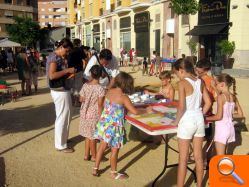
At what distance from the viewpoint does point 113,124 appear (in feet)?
14.6

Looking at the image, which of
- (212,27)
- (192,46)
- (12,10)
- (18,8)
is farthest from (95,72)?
→ (18,8)

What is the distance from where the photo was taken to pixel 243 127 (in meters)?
6.94

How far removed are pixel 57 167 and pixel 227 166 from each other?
3601 mm

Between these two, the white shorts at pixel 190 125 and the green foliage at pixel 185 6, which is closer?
the white shorts at pixel 190 125

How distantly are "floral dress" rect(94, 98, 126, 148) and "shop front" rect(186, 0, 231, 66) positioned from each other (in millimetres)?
16325

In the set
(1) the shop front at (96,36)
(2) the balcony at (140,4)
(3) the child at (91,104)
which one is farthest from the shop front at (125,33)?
(3) the child at (91,104)

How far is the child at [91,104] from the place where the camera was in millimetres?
4961

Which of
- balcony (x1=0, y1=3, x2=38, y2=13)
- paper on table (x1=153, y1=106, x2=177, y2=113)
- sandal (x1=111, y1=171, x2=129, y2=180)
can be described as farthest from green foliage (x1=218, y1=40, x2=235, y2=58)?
balcony (x1=0, y1=3, x2=38, y2=13)

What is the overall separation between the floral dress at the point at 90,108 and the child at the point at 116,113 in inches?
21.2

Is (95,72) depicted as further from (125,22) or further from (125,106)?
(125,22)

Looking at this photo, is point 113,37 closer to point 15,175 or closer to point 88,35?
point 88,35

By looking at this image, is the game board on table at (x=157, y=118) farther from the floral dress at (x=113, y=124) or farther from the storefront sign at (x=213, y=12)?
the storefront sign at (x=213, y=12)

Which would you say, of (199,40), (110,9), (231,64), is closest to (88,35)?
(110,9)

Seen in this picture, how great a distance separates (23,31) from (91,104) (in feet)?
155
